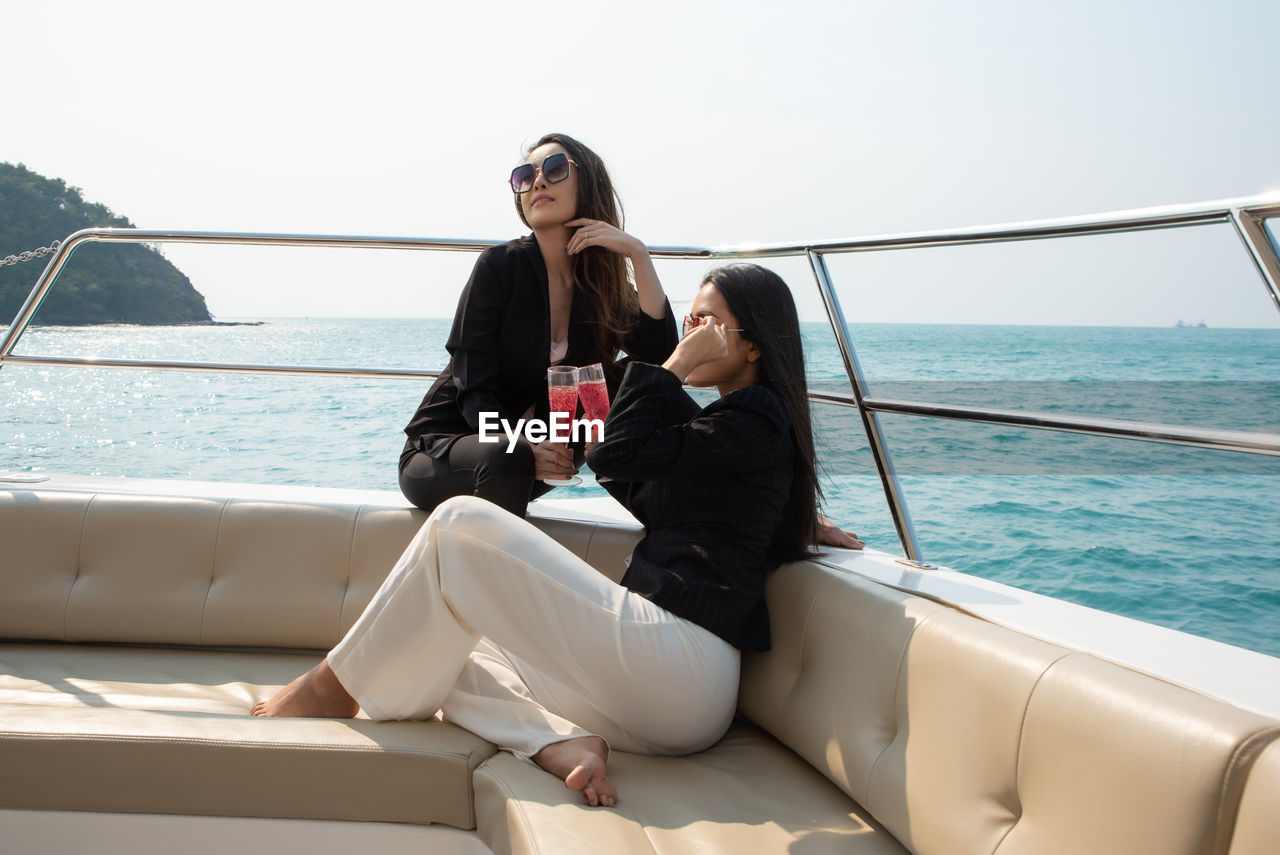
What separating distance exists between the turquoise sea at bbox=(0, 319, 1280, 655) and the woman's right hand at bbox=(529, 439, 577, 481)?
5187 mm

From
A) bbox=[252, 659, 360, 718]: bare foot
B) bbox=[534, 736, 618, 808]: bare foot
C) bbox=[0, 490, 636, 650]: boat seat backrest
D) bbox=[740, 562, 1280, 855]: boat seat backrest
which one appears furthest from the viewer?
bbox=[0, 490, 636, 650]: boat seat backrest

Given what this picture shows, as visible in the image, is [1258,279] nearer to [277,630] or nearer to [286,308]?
[277,630]

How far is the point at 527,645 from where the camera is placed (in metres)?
1.36

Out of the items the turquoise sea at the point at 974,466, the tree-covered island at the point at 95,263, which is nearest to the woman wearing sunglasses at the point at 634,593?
the turquoise sea at the point at 974,466

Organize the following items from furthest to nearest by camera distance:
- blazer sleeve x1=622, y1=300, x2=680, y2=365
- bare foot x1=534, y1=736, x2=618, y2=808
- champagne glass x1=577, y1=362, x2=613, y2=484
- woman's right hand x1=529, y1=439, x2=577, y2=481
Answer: blazer sleeve x1=622, y1=300, x2=680, y2=365
woman's right hand x1=529, y1=439, x2=577, y2=481
champagne glass x1=577, y1=362, x2=613, y2=484
bare foot x1=534, y1=736, x2=618, y2=808

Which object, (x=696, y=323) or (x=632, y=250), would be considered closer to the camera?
(x=696, y=323)

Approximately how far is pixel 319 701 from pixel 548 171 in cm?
125

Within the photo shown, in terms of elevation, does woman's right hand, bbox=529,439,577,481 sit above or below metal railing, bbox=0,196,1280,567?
below

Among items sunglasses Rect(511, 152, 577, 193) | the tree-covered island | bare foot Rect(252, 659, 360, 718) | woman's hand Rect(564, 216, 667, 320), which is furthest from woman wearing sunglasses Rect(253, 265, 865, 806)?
the tree-covered island

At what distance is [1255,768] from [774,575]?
0.90 metres

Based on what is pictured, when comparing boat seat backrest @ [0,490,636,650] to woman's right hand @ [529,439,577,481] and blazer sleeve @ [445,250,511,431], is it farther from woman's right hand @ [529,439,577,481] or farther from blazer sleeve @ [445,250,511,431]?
blazer sleeve @ [445,250,511,431]

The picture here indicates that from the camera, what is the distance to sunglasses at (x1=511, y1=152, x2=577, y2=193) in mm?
1998

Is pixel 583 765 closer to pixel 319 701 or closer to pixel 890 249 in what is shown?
pixel 319 701

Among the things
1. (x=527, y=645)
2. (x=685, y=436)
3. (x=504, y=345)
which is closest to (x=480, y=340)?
(x=504, y=345)
